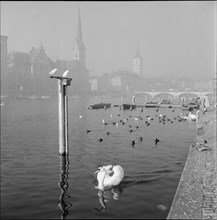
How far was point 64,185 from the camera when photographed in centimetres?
1764

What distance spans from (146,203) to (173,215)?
2.87m

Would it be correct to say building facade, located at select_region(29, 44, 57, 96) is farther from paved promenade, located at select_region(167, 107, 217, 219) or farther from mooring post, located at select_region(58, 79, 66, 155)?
paved promenade, located at select_region(167, 107, 217, 219)

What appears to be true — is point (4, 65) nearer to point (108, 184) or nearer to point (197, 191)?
point (108, 184)

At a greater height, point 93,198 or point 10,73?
point 10,73

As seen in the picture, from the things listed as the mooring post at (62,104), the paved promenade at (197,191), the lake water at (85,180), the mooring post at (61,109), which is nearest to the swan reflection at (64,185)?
the lake water at (85,180)

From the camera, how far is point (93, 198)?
15266mm

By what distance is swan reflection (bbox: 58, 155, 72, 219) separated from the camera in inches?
554

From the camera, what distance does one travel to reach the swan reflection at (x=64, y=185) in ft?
46.2

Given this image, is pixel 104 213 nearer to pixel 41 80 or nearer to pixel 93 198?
pixel 93 198

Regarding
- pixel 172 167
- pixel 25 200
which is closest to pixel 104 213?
pixel 25 200

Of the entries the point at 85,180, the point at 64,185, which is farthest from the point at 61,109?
the point at 64,185

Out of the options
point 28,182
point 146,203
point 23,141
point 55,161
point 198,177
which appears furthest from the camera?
point 23,141

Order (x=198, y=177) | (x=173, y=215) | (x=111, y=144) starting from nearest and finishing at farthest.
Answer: (x=173, y=215), (x=198, y=177), (x=111, y=144)

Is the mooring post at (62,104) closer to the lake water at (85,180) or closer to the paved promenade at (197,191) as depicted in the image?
the lake water at (85,180)
